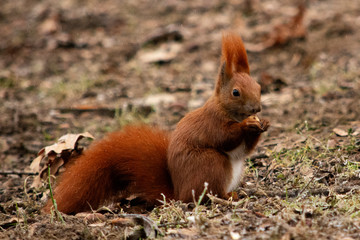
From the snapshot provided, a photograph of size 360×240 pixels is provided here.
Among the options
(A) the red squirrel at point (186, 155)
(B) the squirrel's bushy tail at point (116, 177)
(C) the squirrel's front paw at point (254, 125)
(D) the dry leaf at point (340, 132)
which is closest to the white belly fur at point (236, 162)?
(A) the red squirrel at point (186, 155)

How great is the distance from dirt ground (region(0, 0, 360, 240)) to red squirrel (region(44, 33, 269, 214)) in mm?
118

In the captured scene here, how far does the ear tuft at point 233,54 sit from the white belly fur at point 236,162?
15.2 inches

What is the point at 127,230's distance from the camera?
2258 mm

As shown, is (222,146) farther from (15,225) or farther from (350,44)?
(350,44)

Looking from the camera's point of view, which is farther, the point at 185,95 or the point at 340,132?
the point at 185,95

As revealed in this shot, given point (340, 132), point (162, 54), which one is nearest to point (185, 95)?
point (162, 54)

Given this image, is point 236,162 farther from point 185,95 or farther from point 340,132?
point 185,95

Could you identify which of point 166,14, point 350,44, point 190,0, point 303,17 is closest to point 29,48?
point 166,14

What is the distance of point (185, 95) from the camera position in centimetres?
498

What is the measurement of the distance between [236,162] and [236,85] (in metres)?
0.40

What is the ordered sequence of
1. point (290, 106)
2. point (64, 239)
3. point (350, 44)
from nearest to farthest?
point (64, 239) < point (290, 106) < point (350, 44)

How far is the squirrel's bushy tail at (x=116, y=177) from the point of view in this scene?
8.55 feet

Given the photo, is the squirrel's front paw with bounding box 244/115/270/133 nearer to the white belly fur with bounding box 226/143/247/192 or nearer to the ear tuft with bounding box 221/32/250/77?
the white belly fur with bounding box 226/143/247/192

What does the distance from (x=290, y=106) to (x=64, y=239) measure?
2.68 metres
